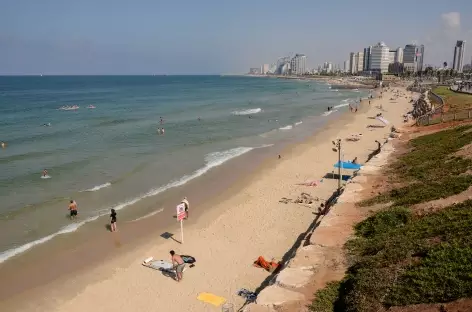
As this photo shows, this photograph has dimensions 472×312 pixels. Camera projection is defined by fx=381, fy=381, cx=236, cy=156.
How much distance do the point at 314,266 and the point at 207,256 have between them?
16.0ft

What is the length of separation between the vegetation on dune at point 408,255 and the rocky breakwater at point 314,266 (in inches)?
13.1

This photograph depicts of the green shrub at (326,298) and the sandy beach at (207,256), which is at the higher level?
the green shrub at (326,298)

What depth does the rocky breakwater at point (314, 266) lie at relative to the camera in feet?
30.5

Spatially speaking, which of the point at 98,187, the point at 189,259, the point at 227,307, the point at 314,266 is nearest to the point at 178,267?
the point at 189,259

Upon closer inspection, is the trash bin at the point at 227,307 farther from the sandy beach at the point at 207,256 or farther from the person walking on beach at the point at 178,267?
the person walking on beach at the point at 178,267

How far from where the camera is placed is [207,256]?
1448cm

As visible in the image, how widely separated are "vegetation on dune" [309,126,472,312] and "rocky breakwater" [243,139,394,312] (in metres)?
0.33

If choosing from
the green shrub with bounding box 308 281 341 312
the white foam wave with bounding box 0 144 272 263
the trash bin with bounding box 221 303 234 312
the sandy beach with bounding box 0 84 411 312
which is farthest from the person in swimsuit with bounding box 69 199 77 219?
the green shrub with bounding box 308 281 341 312

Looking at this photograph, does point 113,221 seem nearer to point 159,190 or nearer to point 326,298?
point 159,190

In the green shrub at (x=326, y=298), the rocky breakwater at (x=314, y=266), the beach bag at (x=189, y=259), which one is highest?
the green shrub at (x=326, y=298)

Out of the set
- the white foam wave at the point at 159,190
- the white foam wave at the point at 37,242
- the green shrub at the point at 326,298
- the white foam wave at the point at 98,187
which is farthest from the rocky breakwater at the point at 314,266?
the white foam wave at the point at 98,187

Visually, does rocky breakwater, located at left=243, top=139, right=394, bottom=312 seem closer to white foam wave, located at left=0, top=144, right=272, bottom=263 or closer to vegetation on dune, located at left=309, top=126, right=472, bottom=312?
vegetation on dune, located at left=309, top=126, right=472, bottom=312

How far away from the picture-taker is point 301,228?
16453 mm

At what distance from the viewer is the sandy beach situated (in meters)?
11.9
